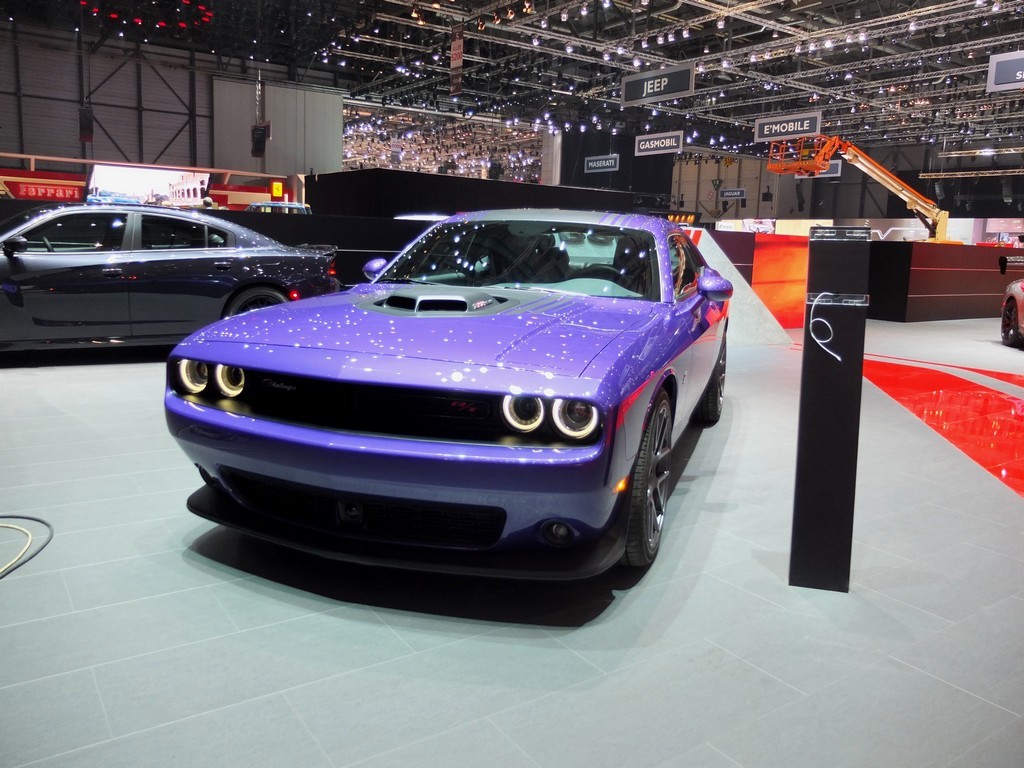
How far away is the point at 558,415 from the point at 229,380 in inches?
47.3

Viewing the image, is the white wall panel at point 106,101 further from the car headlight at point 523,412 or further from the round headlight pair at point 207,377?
the car headlight at point 523,412

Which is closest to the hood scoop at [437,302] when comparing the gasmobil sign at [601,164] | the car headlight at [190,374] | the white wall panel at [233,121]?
the car headlight at [190,374]

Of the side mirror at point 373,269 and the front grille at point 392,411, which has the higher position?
the side mirror at point 373,269

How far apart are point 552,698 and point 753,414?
13.7 ft

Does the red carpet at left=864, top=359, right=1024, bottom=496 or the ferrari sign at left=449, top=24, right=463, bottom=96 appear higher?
the ferrari sign at left=449, top=24, right=463, bottom=96

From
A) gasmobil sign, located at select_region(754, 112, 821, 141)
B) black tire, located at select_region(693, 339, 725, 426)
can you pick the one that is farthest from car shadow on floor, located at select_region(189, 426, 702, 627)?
gasmobil sign, located at select_region(754, 112, 821, 141)

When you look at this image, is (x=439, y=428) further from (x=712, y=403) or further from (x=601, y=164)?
(x=601, y=164)

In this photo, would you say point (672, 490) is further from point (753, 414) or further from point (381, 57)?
point (381, 57)

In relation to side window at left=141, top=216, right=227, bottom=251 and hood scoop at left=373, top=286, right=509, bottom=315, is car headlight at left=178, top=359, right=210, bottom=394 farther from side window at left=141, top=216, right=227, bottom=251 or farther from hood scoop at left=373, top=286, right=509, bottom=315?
side window at left=141, top=216, right=227, bottom=251

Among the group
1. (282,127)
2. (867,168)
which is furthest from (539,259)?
(282,127)

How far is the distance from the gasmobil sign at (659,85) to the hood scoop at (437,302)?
13825 mm

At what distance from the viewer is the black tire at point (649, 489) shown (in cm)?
266

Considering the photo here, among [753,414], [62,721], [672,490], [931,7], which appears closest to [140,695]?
[62,721]

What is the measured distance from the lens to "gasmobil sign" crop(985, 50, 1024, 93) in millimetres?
12844
